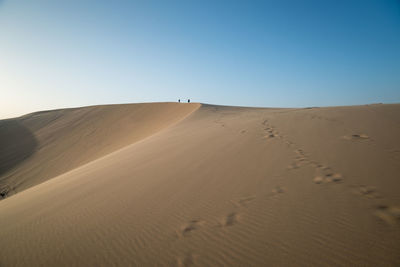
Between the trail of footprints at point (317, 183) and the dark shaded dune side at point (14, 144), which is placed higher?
the trail of footprints at point (317, 183)

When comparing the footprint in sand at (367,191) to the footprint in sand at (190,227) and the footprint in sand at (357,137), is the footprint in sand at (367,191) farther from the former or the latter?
the footprint in sand at (357,137)

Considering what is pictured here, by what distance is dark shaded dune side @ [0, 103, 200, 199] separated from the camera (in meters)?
10.7

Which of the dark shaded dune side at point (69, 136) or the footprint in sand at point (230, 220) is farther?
the dark shaded dune side at point (69, 136)

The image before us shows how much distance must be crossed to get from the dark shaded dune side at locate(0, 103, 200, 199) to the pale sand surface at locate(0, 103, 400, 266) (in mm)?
8069

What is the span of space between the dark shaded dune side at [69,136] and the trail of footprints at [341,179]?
30.9 feet

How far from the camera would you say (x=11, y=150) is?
14.2m

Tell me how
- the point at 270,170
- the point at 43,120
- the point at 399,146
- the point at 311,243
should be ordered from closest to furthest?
the point at 311,243 → the point at 270,170 → the point at 399,146 → the point at 43,120

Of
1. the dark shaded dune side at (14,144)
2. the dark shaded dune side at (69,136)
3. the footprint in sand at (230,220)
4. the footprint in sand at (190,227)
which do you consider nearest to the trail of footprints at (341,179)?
the footprint in sand at (230,220)

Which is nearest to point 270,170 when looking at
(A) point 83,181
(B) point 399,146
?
(B) point 399,146

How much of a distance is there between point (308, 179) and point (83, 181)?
449cm

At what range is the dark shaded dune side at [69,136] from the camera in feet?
35.2

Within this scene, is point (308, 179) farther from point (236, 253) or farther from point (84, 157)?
point (84, 157)

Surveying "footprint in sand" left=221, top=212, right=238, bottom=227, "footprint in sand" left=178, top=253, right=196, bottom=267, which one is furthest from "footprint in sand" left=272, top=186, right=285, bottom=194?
"footprint in sand" left=178, top=253, right=196, bottom=267

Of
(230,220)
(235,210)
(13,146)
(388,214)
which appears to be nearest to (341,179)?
(388,214)
